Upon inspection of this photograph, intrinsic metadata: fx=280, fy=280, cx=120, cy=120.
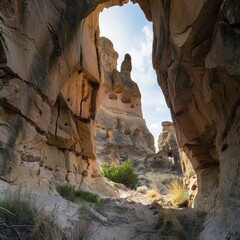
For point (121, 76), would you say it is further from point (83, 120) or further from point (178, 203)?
point (178, 203)

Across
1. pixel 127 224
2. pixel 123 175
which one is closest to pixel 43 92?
pixel 127 224

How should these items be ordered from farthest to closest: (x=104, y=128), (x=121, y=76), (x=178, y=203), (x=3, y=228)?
(x=121, y=76)
(x=104, y=128)
(x=178, y=203)
(x=3, y=228)

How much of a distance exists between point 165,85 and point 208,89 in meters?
3.02

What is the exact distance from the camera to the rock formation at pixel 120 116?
28.7 meters

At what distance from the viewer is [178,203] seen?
9.77 m

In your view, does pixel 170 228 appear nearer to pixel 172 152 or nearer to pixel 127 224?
pixel 127 224

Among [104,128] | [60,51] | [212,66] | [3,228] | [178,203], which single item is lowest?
[3,228]

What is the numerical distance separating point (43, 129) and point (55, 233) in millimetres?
4417

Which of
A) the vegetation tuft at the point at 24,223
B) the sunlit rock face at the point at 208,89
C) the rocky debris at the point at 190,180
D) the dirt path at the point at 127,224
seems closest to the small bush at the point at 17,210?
the vegetation tuft at the point at 24,223

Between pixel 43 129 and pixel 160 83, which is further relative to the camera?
pixel 160 83

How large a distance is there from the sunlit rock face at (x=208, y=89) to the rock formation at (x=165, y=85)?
0.02 m

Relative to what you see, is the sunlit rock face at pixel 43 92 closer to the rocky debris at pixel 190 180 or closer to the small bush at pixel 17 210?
the small bush at pixel 17 210

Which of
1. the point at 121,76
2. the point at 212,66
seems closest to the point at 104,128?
the point at 121,76

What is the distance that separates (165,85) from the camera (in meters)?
8.47
